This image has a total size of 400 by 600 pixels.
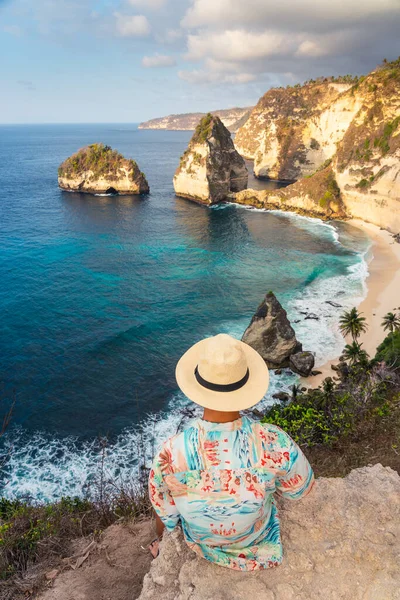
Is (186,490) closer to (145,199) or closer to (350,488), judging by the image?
(350,488)

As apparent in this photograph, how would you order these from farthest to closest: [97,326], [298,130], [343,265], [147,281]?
[298,130] < [343,265] < [147,281] < [97,326]

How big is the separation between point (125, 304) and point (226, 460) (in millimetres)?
35350

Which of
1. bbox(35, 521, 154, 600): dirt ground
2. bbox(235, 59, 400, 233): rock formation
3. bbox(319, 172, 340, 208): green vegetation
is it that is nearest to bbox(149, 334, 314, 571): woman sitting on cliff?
bbox(35, 521, 154, 600): dirt ground

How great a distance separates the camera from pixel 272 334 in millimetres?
28078

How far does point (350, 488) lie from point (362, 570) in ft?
4.59

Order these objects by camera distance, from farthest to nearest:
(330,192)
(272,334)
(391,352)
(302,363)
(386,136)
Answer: (330,192) < (386,136) < (272,334) < (302,363) < (391,352)

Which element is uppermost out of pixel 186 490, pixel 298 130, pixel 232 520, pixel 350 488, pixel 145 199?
pixel 298 130

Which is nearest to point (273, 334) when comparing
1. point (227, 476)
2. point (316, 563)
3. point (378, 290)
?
point (378, 290)

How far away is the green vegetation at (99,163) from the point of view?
86.6m

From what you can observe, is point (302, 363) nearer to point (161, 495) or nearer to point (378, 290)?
point (378, 290)

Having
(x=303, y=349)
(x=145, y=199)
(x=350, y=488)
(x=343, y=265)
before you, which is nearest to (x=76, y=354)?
(x=303, y=349)

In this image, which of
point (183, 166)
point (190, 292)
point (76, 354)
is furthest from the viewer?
point (183, 166)

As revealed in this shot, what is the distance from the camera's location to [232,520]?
3.64 meters

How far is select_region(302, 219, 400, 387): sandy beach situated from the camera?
3023 centimetres
